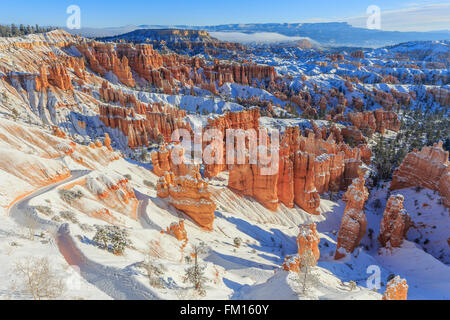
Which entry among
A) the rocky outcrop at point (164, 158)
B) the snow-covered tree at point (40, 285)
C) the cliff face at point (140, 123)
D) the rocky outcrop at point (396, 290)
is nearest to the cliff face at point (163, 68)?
the cliff face at point (140, 123)

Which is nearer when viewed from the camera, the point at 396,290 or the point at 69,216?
the point at 396,290

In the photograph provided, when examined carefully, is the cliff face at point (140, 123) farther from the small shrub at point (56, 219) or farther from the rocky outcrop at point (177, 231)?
the small shrub at point (56, 219)

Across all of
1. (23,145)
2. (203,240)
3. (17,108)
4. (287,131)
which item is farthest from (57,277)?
(17,108)

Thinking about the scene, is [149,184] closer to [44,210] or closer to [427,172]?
[44,210]

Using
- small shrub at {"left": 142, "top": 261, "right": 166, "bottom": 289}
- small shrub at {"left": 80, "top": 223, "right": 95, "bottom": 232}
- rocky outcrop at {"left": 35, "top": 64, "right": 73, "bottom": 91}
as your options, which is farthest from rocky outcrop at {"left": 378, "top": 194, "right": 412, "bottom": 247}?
rocky outcrop at {"left": 35, "top": 64, "right": 73, "bottom": 91}

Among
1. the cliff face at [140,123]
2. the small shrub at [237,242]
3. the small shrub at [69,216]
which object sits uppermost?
the cliff face at [140,123]

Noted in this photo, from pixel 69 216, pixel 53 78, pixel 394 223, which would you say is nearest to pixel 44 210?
pixel 69 216

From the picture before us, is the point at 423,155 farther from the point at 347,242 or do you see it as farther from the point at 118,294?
the point at 118,294

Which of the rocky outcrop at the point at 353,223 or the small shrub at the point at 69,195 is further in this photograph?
the rocky outcrop at the point at 353,223
